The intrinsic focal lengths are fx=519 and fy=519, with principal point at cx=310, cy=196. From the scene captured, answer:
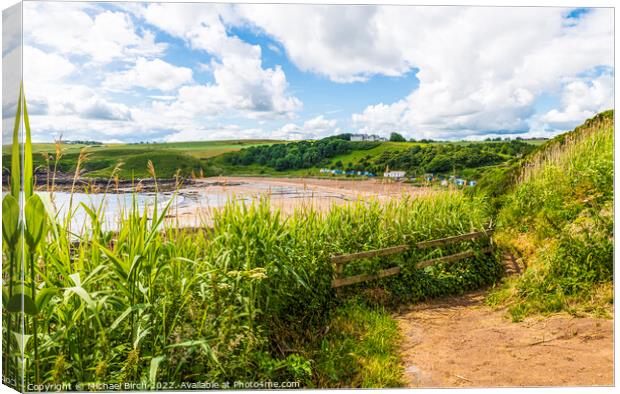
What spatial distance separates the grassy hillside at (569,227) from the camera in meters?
4.47

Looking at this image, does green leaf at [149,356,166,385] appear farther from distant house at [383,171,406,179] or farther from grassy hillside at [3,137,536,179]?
distant house at [383,171,406,179]

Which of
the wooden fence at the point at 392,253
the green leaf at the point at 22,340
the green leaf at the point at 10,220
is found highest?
the green leaf at the point at 10,220

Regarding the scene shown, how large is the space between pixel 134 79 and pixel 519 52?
291 centimetres

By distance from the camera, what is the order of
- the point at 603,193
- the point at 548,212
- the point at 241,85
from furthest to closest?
1. the point at 548,212
2. the point at 603,193
3. the point at 241,85

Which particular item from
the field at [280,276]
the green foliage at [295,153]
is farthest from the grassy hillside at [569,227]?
the green foliage at [295,153]

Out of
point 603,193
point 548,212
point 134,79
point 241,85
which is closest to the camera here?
point 134,79

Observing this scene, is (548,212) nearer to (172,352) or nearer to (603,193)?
(603,193)

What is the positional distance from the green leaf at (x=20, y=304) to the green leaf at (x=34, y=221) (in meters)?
0.29

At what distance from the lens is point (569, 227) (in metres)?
5.07

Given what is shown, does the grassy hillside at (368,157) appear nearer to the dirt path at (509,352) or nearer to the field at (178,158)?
the field at (178,158)

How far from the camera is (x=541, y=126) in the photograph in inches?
169

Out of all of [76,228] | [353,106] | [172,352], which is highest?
[353,106]

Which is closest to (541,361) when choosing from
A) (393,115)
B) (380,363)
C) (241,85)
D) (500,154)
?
(380,363)

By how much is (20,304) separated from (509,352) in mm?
3417
